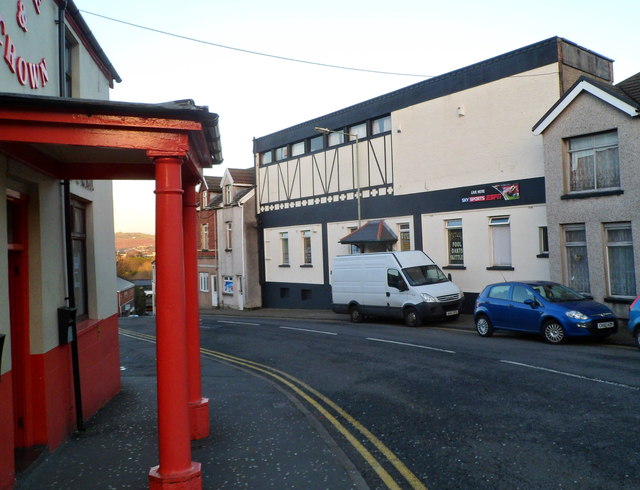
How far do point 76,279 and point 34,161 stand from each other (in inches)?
109

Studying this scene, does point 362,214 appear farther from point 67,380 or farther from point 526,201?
point 67,380

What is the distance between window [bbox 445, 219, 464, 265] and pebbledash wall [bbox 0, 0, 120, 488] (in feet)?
56.1

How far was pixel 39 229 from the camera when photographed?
6695mm

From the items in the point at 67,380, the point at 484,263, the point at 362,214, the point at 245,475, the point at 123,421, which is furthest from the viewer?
the point at 362,214

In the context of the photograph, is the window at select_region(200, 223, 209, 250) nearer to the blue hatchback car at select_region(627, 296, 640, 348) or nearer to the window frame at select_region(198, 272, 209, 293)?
the window frame at select_region(198, 272, 209, 293)

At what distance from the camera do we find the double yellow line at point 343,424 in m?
6.03

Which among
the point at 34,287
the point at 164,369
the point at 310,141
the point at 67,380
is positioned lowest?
the point at 67,380

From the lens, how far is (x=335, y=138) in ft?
97.5

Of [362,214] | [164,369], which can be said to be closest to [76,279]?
[164,369]

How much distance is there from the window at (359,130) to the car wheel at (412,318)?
10.7 m

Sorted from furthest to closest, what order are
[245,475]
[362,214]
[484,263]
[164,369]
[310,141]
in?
[310,141] < [362,214] < [484,263] < [245,475] < [164,369]

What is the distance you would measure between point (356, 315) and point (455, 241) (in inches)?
202

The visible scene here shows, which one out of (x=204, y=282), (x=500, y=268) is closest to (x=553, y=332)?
(x=500, y=268)

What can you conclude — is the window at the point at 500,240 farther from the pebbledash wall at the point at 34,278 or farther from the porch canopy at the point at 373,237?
the pebbledash wall at the point at 34,278
